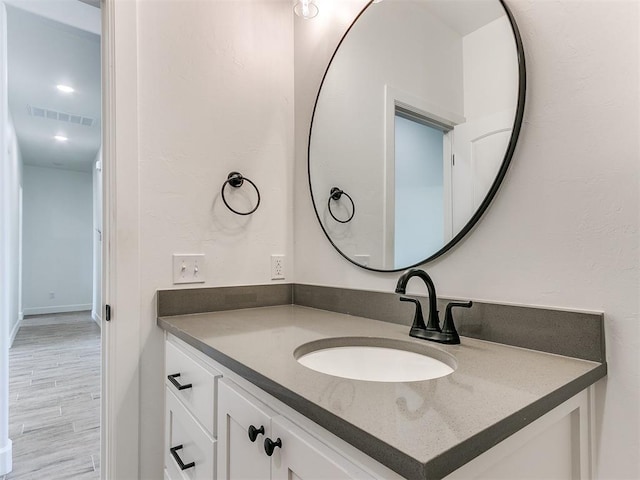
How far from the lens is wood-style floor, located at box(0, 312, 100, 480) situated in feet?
6.18

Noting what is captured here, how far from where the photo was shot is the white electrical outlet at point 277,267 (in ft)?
5.35

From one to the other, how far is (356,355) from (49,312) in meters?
7.31

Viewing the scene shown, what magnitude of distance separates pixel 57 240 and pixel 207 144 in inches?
256

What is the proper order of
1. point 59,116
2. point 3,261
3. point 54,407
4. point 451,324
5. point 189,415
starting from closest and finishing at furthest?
point 451,324
point 189,415
point 3,261
point 54,407
point 59,116

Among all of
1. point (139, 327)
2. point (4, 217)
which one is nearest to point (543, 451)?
point (139, 327)

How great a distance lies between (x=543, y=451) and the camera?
0.65 metres

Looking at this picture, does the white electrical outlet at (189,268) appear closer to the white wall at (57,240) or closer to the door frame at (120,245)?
the door frame at (120,245)

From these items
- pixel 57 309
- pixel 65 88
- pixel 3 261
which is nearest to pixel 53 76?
pixel 65 88

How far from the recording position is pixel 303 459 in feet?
1.98

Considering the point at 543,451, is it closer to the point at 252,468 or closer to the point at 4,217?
the point at 252,468

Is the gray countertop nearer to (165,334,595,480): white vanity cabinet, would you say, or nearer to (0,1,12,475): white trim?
(165,334,595,480): white vanity cabinet

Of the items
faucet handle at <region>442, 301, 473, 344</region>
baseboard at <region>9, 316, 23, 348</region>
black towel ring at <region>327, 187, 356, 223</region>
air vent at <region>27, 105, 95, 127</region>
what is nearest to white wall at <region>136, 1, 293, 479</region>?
black towel ring at <region>327, 187, 356, 223</region>

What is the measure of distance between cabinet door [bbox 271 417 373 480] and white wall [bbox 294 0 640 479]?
24.4 inches

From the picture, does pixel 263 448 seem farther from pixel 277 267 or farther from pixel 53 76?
pixel 53 76
